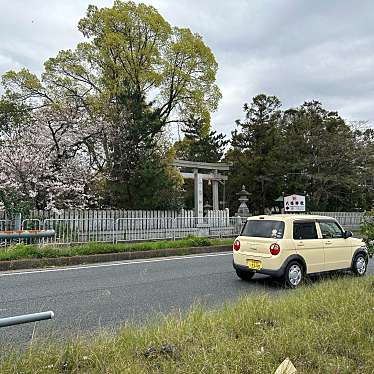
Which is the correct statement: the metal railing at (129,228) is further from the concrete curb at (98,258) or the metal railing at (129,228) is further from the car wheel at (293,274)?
the car wheel at (293,274)

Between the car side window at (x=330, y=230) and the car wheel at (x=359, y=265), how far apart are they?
77cm

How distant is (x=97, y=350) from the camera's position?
3768 mm

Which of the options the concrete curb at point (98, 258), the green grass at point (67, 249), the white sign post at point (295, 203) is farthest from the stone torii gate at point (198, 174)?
the green grass at point (67, 249)

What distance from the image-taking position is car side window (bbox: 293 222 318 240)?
8766 mm

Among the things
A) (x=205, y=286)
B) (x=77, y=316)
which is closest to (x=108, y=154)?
(x=205, y=286)

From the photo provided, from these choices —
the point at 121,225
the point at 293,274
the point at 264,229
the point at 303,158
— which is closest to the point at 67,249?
the point at 121,225

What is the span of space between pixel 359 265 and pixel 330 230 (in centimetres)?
129

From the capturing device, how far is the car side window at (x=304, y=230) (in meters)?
8.77

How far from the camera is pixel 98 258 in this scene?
1249 centimetres

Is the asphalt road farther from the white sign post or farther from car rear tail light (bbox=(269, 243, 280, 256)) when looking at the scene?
the white sign post

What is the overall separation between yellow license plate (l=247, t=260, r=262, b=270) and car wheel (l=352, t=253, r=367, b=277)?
2.73m

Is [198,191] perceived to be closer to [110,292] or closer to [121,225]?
[121,225]

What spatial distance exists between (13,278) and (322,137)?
24973 millimetres

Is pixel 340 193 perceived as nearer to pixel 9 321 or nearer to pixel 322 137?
pixel 322 137
